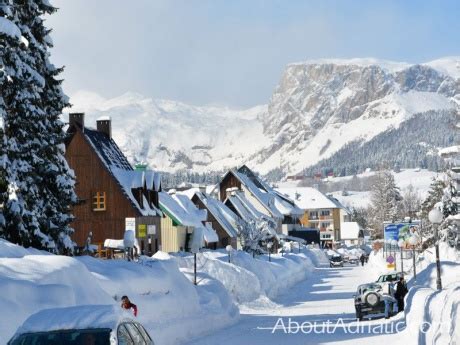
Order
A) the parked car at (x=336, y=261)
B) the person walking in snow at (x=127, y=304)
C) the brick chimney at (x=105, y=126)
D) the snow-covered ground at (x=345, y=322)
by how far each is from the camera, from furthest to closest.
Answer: the parked car at (x=336, y=261) → the brick chimney at (x=105, y=126) → the person walking in snow at (x=127, y=304) → the snow-covered ground at (x=345, y=322)

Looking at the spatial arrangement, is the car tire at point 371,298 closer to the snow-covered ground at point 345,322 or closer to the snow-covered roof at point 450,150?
the snow-covered ground at point 345,322

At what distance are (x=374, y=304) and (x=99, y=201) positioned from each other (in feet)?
85.3

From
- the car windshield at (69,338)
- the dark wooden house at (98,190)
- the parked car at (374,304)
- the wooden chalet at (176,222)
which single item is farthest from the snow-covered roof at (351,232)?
the car windshield at (69,338)

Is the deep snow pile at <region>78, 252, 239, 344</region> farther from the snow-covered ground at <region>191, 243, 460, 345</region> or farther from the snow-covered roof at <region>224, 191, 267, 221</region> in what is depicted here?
the snow-covered roof at <region>224, 191, 267, 221</region>

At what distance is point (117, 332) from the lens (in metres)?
12.0

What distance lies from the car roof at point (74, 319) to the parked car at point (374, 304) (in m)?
19.5

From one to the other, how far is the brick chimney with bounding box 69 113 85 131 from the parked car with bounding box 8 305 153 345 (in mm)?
41077

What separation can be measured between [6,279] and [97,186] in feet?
120

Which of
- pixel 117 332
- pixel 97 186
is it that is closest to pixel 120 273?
pixel 117 332

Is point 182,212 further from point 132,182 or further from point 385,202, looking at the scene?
point 385,202

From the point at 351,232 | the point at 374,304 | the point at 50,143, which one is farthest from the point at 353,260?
the point at 50,143

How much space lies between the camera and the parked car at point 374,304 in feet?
102

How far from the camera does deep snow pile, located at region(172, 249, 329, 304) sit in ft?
136

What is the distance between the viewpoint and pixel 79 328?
11.9 meters
